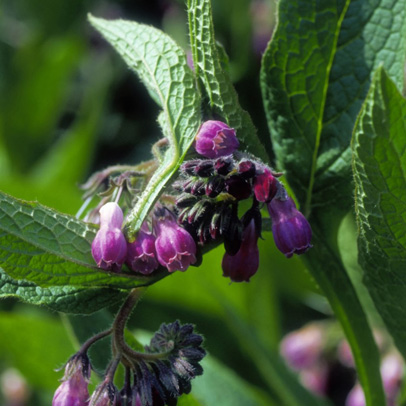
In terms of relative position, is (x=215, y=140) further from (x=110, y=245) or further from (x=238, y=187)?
(x=110, y=245)

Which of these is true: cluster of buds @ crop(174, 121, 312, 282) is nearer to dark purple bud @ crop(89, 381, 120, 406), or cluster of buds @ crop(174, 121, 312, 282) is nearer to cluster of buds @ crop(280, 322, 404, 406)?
dark purple bud @ crop(89, 381, 120, 406)

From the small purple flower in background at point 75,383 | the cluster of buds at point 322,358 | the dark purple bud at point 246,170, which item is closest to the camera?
the dark purple bud at point 246,170

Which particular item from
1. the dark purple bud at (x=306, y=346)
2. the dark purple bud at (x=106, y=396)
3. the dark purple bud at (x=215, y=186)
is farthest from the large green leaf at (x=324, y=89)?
the dark purple bud at (x=306, y=346)

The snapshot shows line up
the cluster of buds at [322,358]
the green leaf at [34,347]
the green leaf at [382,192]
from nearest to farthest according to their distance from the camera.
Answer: the green leaf at [382,192], the green leaf at [34,347], the cluster of buds at [322,358]

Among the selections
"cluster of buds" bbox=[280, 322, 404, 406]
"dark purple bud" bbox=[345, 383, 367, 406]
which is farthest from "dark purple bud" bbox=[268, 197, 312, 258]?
"cluster of buds" bbox=[280, 322, 404, 406]

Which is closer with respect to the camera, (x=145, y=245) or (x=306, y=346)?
(x=145, y=245)

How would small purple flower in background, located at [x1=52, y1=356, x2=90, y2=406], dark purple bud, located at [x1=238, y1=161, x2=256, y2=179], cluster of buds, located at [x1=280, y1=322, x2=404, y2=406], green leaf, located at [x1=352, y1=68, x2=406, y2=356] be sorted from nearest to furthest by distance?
green leaf, located at [x1=352, y1=68, x2=406, y2=356] → dark purple bud, located at [x1=238, y1=161, x2=256, y2=179] → small purple flower in background, located at [x1=52, y1=356, x2=90, y2=406] → cluster of buds, located at [x1=280, y1=322, x2=404, y2=406]

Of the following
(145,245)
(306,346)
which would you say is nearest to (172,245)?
(145,245)

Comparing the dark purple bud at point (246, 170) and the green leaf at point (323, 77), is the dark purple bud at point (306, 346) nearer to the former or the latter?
the green leaf at point (323, 77)
